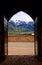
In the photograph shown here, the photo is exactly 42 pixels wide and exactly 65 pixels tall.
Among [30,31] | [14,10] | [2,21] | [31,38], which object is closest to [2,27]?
[2,21]

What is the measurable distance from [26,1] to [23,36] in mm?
16027

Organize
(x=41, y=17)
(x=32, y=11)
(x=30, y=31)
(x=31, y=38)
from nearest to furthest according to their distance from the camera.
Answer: (x=41, y=17)
(x=32, y=11)
(x=31, y=38)
(x=30, y=31)

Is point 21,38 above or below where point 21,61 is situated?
above

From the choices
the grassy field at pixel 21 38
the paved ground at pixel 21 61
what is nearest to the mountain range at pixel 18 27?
the grassy field at pixel 21 38

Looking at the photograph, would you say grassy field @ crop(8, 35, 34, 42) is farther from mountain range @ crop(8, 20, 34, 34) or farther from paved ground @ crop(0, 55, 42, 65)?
paved ground @ crop(0, 55, 42, 65)

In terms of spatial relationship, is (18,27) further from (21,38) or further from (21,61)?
(21,61)

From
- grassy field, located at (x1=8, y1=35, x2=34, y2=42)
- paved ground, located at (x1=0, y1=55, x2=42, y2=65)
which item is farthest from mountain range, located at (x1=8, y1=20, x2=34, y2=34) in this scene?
paved ground, located at (x1=0, y1=55, x2=42, y2=65)

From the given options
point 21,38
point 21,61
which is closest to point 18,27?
point 21,38

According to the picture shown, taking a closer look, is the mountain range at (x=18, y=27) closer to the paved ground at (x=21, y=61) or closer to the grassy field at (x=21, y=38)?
the grassy field at (x=21, y=38)

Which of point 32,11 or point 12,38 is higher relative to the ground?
point 32,11

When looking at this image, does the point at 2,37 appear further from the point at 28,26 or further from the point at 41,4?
the point at 28,26

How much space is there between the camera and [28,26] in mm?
27469

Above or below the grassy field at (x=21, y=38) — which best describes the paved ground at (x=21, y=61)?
below

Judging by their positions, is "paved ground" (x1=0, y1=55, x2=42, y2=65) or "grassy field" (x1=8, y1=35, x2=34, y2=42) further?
"grassy field" (x1=8, y1=35, x2=34, y2=42)
